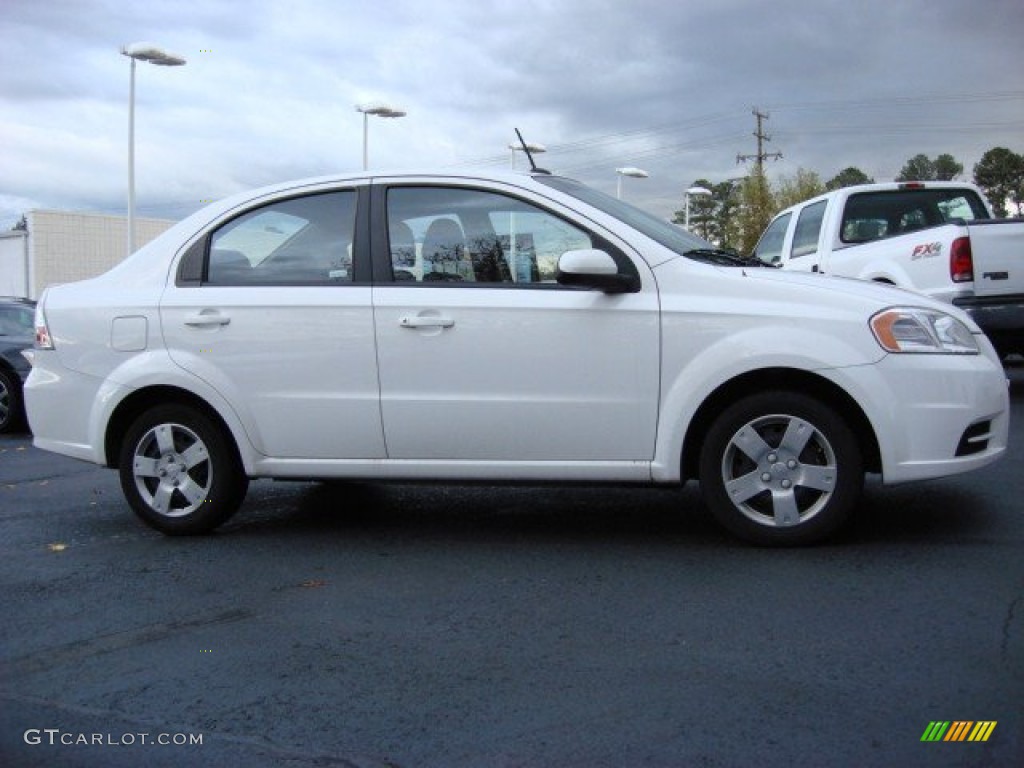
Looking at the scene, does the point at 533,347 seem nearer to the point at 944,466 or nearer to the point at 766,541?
the point at 766,541

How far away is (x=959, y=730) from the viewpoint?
8.88 feet

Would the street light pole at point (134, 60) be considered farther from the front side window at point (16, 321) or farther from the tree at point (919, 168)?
the tree at point (919, 168)

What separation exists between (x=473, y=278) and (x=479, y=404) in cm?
62

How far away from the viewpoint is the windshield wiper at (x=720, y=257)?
4844 mm

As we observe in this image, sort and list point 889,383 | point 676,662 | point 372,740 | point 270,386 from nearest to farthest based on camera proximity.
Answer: point 372,740 → point 676,662 → point 889,383 → point 270,386

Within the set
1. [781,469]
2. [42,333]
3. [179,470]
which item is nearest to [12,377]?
[42,333]

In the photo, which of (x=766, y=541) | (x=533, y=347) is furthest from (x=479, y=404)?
(x=766, y=541)

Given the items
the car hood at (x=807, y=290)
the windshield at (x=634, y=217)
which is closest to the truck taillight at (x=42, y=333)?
the windshield at (x=634, y=217)

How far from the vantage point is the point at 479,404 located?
4695 millimetres

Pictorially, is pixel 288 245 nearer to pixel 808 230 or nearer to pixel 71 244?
pixel 808 230

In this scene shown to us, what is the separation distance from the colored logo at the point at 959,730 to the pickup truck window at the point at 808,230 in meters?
8.35

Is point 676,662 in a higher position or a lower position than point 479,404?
lower

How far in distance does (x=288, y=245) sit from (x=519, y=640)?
2.54 metres

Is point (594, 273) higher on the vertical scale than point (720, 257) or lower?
lower
